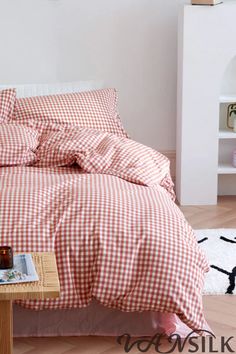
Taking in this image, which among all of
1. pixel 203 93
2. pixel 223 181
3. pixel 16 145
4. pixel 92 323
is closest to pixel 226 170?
pixel 223 181

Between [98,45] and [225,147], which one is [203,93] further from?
[98,45]

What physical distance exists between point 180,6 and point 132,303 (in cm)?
271

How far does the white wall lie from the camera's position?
5.11 metres

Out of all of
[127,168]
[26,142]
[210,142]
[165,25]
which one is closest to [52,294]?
[127,168]

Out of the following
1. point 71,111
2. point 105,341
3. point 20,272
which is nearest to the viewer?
point 20,272

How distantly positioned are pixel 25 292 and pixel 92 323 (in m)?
0.79

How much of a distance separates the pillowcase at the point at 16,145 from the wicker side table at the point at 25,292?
124 cm

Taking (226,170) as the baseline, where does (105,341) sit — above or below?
below

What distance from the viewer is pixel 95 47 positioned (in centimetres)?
519

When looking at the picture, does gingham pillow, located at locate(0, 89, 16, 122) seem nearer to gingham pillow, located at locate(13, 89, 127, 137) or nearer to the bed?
gingham pillow, located at locate(13, 89, 127, 137)

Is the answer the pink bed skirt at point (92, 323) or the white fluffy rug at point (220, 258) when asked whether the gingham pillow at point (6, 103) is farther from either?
the pink bed skirt at point (92, 323)

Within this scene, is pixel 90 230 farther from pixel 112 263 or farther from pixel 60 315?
pixel 60 315

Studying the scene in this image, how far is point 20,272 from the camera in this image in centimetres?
254

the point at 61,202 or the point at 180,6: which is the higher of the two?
the point at 180,6
